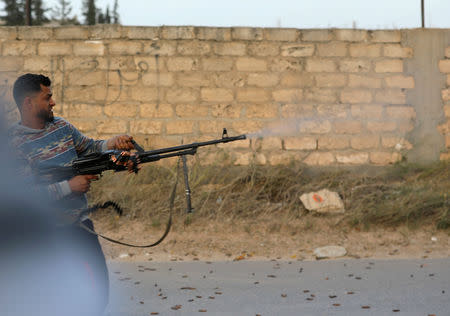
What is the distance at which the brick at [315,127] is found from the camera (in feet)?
29.1

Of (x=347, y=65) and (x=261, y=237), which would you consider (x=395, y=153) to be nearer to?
(x=347, y=65)

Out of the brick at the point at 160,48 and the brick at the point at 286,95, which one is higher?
the brick at the point at 160,48

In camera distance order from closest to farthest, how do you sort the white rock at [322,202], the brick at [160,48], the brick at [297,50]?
the white rock at [322,202]
the brick at [160,48]
the brick at [297,50]

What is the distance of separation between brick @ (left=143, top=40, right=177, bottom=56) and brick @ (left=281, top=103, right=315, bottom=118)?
1922mm

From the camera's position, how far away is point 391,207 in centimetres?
720

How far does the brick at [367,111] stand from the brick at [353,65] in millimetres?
583

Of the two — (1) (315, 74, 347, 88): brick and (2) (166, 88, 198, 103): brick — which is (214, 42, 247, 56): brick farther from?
(1) (315, 74, 347, 88): brick

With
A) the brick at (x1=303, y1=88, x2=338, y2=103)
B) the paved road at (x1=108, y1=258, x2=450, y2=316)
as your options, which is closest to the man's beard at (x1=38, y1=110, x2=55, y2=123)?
the paved road at (x1=108, y1=258, x2=450, y2=316)

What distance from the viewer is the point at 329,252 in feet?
20.9

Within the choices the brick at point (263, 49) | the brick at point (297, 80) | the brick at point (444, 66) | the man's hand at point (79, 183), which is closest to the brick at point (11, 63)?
the brick at point (263, 49)

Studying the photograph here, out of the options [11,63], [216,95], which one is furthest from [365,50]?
[11,63]

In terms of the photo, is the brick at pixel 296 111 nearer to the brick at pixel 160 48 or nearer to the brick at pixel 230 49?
the brick at pixel 230 49

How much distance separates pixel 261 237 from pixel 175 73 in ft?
10.4

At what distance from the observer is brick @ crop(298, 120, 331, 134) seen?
887 centimetres
